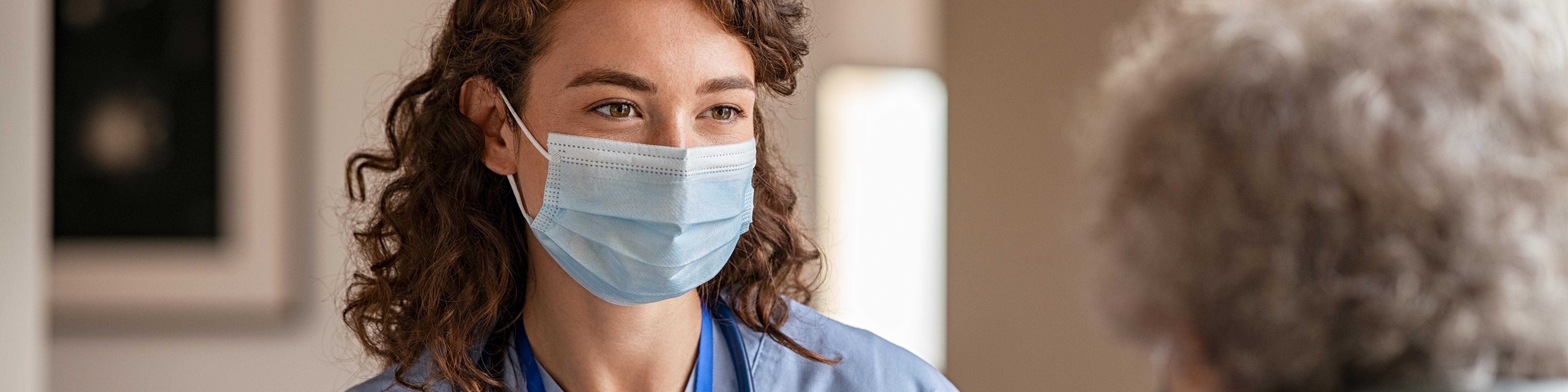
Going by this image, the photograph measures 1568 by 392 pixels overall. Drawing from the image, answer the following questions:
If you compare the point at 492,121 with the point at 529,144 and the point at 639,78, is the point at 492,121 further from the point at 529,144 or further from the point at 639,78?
the point at 639,78

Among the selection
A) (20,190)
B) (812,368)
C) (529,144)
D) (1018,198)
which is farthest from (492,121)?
(1018,198)

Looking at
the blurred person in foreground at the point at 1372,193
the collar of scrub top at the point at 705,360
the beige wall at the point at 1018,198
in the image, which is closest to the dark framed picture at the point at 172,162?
the collar of scrub top at the point at 705,360

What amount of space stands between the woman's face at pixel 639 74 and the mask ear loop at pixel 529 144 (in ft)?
0.06

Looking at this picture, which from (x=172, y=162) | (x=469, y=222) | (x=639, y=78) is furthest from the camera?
(x=172, y=162)

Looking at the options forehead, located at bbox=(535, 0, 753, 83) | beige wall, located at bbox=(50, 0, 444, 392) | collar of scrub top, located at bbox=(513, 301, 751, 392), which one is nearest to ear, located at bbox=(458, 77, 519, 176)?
forehead, located at bbox=(535, 0, 753, 83)

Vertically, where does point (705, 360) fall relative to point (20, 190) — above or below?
below

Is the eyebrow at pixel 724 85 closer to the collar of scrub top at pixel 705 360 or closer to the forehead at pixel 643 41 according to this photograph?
the forehead at pixel 643 41

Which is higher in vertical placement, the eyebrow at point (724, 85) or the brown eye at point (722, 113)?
the eyebrow at point (724, 85)

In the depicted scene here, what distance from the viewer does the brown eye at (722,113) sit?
1.45 metres

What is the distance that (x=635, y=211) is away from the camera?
143cm

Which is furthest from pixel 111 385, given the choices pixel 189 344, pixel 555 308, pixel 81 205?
pixel 555 308

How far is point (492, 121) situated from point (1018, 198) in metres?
2.58

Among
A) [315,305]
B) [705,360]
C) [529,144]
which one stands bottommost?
[315,305]

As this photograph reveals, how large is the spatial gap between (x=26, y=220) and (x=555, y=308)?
1150mm
